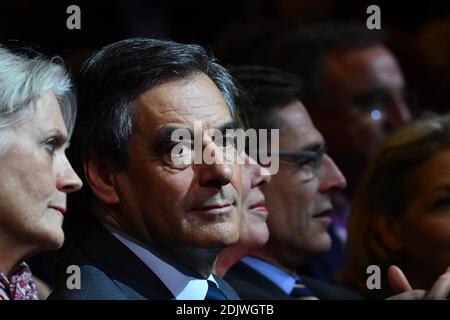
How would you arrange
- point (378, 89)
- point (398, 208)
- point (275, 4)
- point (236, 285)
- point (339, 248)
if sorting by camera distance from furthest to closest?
point (275, 4) < point (378, 89) < point (339, 248) < point (398, 208) < point (236, 285)

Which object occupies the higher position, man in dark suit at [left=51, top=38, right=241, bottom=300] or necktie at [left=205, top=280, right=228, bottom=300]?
man in dark suit at [left=51, top=38, right=241, bottom=300]

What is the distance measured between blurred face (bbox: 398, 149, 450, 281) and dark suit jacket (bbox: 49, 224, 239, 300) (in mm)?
1163

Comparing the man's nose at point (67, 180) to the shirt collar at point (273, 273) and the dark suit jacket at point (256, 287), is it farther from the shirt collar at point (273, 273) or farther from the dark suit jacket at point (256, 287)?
the shirt collar at point (273, 273)

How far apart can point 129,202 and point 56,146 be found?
248 millimetres

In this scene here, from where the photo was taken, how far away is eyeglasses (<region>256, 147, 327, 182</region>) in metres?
3.62

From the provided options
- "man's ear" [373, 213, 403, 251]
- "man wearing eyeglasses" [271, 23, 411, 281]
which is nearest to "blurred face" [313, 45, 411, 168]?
"man wearing eyeglasses" [271, 23, 411, 281]

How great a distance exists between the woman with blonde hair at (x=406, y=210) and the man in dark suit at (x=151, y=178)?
3.08ft

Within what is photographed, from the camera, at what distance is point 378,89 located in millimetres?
5023

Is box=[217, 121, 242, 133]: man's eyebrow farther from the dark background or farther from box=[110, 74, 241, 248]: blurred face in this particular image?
the dark background

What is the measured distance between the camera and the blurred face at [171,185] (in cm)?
272

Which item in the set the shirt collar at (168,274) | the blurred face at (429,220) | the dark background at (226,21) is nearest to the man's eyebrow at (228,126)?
the shirt collar at (168,274)

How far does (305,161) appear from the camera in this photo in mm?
3650
